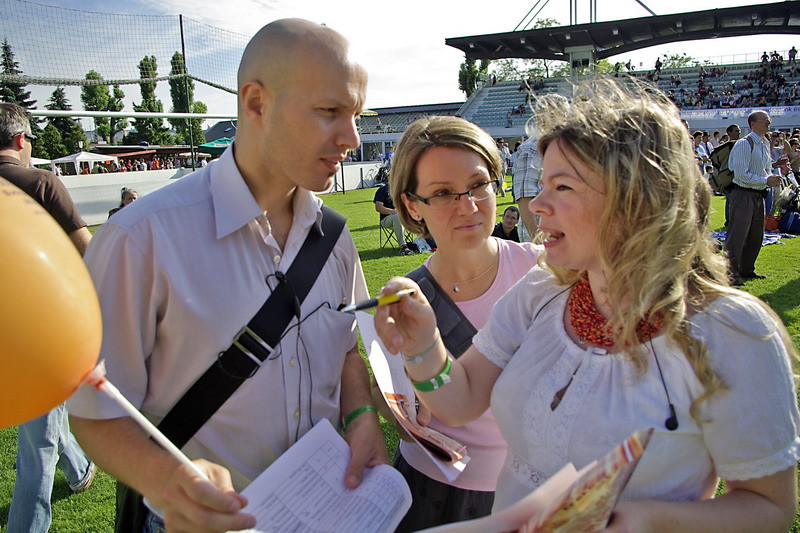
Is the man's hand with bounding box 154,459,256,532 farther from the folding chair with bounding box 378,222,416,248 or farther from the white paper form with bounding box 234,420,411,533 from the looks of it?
the folding chair with bounding box 378,222,416,248

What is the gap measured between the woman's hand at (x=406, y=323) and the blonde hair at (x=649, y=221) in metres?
0.52

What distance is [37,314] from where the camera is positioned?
1.00 meters

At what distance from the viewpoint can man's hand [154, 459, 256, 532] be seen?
1.29 m

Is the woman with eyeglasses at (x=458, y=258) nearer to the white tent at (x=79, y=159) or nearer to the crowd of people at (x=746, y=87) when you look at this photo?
the white tent at (x=79, y=159)

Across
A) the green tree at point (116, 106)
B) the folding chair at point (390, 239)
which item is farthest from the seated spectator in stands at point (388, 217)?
the green tree at point (116, 106)

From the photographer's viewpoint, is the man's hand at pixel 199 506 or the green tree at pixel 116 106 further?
the green tree at pixel 116 106

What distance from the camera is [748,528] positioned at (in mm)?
1330

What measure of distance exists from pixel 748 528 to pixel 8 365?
63.1 inches

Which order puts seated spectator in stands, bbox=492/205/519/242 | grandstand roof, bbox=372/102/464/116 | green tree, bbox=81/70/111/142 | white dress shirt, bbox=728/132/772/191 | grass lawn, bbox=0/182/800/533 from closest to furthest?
grass lawn, bbox=0/182/800/533 < seated spectator in stands, bbox=492/205/519/242 < white dress shirt, bbox=728/132/772/191 < green tree, bbox=81/70/111/142 < grandstand roof, bbox=372/102/464/116

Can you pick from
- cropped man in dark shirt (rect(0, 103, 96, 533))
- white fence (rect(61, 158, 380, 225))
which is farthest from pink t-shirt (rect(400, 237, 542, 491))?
white fence (rect(61, 158, 380, 225))

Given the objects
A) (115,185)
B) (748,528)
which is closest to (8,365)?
(748,528)

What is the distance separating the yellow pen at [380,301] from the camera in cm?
155

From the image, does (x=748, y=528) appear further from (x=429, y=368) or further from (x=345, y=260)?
(x=345, y=260)

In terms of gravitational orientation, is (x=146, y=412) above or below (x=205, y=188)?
below
